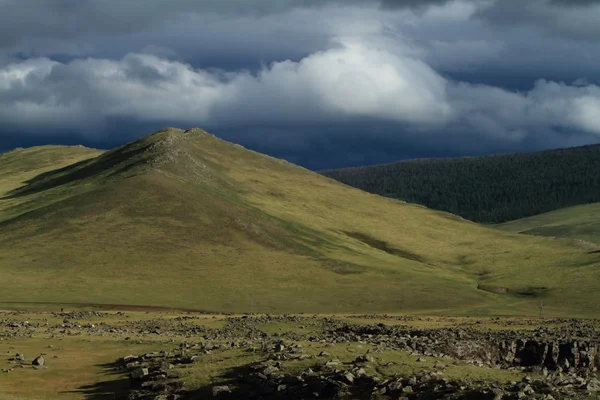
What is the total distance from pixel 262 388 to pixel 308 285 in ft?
373

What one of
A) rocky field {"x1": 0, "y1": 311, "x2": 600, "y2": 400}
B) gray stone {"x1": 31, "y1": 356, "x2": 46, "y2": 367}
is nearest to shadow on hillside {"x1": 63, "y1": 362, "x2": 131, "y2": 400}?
rocky field {"x1": 0, "y1": 311, "x2": 600, "y2": 400}

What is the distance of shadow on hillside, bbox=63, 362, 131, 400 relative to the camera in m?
44.1

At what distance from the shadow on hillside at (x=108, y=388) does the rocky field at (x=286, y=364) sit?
10 cm

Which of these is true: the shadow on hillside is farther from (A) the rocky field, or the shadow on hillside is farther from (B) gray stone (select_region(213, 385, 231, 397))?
(B) gray stone (select_region(213, 385, 231, 397))

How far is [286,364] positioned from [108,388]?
12232 mm

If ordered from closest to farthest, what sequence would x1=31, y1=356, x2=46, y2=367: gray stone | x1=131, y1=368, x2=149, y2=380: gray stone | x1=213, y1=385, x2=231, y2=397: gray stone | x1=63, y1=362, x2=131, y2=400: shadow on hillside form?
1. x1=213, y1=385, x2=231, y2=397: gray stone
2. x1=63, y1=362, x2=131, y2=400: shadow on hillside
3. x1=131, y1=368, x2=149, y2=380: gray stone
4. x1=31, y1=356, x2=46, y2=367: gray stone

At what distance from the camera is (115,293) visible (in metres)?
134

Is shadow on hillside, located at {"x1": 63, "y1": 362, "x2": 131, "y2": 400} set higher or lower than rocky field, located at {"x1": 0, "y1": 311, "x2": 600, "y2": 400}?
lower

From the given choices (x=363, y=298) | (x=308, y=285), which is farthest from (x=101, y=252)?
(x=363, y=298)

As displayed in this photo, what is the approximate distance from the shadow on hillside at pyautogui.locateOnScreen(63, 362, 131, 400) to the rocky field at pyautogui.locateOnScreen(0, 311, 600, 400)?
10cm

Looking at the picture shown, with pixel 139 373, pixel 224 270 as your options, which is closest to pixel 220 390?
pixel 139 373

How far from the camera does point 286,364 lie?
41.5 m

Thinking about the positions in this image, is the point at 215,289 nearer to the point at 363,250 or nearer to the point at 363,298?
the point at 363,298

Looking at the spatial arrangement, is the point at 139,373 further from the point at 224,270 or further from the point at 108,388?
the point at 224,270
